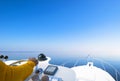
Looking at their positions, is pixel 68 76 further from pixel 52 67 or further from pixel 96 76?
pixel 96 76

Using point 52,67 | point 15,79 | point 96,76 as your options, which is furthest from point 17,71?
point 96,76

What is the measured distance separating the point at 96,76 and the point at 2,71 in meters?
2.85

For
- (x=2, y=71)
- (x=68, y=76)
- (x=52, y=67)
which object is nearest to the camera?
(x=2, y=71)

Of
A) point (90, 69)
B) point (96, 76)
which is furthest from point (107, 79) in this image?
point (90, 69)

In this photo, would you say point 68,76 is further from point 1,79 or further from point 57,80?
point 1,79

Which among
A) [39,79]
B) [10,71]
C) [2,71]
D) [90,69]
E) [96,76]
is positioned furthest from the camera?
[90,69]

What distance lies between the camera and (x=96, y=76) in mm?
3762

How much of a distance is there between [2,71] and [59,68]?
36.9 inches

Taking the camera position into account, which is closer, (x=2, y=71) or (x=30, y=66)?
(x=2, y=71)

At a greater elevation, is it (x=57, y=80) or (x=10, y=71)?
(x=10, y=71)

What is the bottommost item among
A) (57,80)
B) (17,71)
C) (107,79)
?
(107,79)

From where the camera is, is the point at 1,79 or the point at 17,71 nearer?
the point at 1,79

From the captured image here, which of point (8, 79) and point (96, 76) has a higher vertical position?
point (8, 79)

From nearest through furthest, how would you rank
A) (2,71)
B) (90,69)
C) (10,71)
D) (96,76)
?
(2,71), (10,71), (96,76), (90,69)
